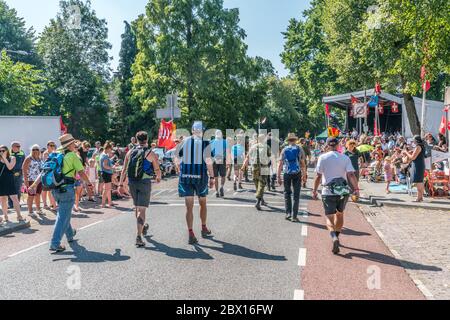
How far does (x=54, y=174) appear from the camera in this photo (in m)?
7.71

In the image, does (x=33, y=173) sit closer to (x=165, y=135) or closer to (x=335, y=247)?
(x=335, y=247)

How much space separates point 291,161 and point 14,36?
4287 centimetres

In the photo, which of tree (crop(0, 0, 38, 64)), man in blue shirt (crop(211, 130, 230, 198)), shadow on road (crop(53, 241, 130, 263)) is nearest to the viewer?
shadow on road (crop(53, 241, 130, 263))

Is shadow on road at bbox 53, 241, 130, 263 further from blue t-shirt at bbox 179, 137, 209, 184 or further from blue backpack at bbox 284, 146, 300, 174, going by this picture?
blue backpack at bbox 284, 146, 300, 174

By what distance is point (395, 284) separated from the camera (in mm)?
5773

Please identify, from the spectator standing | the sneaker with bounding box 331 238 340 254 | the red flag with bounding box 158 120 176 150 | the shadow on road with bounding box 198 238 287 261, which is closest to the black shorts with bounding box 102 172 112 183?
the spectator standing

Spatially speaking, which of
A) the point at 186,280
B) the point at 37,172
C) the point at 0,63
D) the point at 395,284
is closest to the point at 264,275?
the point at 186,280

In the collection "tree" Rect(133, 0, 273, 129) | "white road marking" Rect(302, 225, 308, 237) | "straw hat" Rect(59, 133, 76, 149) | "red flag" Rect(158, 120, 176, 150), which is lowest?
"white road marking" Rect(302, 225, 308, 237)

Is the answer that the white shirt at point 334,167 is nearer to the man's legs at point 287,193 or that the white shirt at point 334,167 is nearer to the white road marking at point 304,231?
the white road marking at point 304,231

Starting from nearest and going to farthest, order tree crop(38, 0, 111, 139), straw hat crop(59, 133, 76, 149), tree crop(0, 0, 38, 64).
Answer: straw hat crop(59, 133, 76, 149)
tree crop(0, 0, 38, 64)
tree crop(38, 0, 111, 139)

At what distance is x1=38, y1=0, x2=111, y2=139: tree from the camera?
44844 mm

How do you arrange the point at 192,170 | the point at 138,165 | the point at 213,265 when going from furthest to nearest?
the point at 192,170 < the point at 138,165 < the point at 213,265

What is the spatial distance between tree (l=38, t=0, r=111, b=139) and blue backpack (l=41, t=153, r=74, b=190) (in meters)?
38.9

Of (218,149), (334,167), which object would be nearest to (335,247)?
(334,167)
